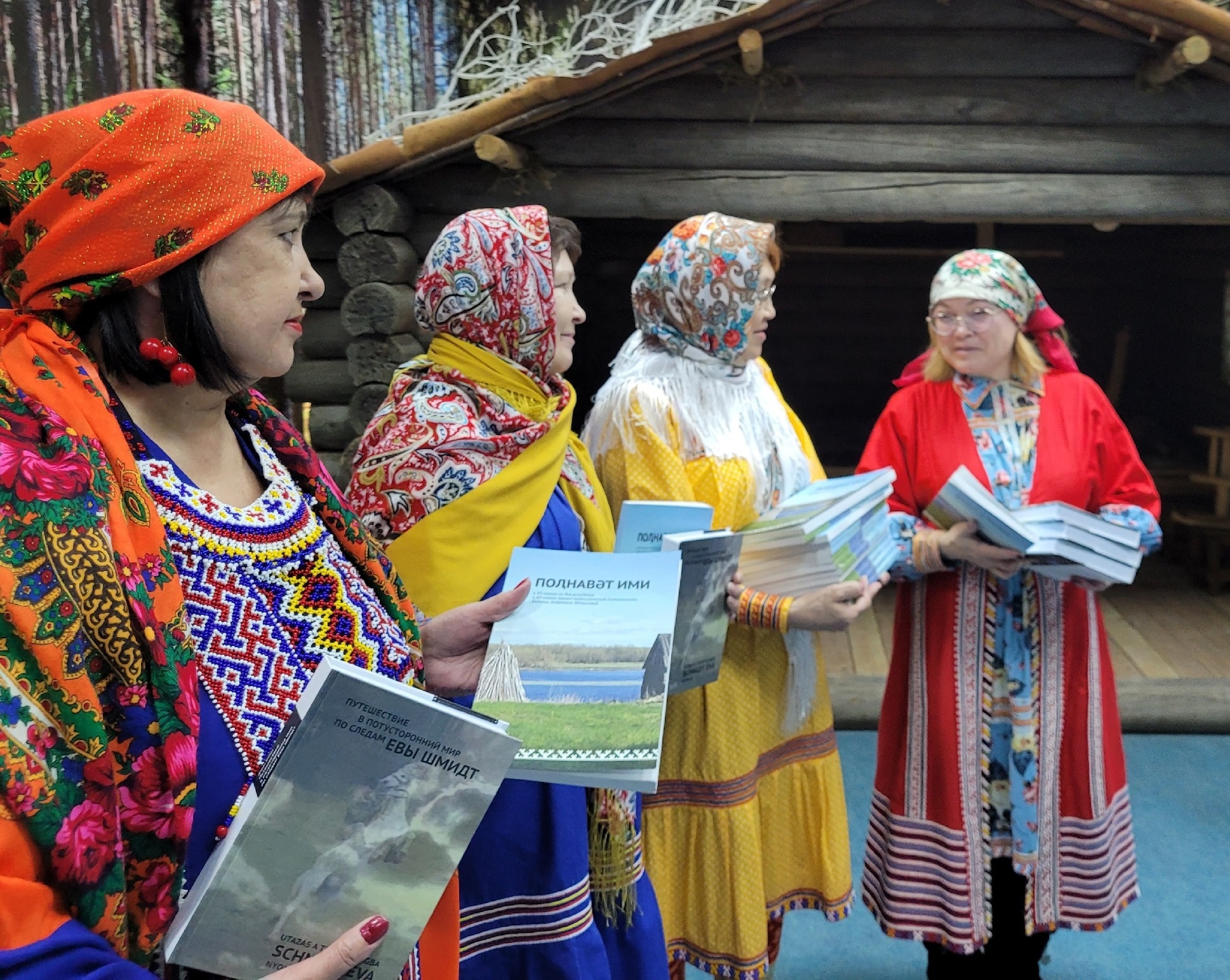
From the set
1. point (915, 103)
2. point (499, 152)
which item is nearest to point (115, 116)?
point (499, 152)

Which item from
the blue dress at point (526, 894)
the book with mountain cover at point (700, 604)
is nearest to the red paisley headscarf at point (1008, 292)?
the book with mountain cover at point (700, 604)

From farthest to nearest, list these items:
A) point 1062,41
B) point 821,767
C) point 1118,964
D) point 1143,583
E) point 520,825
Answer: point 1143,583
point 1062,41
point 1118,964
point 821,767
point 520,825

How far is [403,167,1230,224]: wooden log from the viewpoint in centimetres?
440

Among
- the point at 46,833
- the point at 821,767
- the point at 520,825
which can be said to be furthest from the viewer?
the point at 821,767

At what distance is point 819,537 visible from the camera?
239 cm

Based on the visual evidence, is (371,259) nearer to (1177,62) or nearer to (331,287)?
(331,287)

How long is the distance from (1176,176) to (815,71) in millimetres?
1563

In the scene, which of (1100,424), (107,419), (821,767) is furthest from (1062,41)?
(107,419)

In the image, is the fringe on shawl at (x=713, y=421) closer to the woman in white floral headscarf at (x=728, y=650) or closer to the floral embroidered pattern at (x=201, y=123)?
the woman in white floral headscarf at (x=728, y=650)

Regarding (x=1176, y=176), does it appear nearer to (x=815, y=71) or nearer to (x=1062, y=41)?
(x=1062, y=41)

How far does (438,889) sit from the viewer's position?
1.13m

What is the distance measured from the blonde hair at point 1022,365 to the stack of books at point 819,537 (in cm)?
48

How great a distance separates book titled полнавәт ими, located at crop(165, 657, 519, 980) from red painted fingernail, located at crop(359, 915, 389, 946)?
0.04ft

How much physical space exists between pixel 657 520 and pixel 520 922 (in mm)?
810
